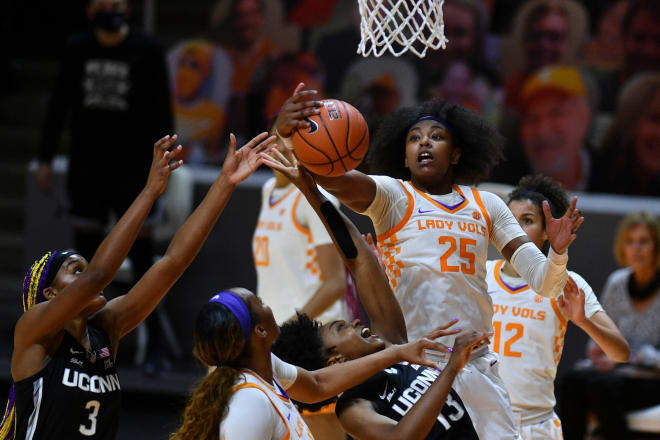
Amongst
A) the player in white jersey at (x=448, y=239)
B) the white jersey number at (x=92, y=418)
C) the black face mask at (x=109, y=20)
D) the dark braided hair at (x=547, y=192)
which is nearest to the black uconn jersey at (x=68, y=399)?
the white jersey number at (x=92, y=418)

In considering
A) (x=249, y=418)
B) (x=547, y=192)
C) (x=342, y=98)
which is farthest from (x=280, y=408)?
(x=342, y=98)

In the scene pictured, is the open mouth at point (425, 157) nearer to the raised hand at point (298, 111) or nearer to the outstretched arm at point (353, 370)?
the raised hand at point (298, 111)

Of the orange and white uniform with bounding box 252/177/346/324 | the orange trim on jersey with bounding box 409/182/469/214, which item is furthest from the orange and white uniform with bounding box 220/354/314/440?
the orange and white uniform with bounding box 252/177/346/324

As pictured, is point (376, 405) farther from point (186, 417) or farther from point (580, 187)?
point (580, 187)

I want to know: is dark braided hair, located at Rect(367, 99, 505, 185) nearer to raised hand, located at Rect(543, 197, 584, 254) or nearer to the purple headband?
raised hand, located at Rect(543, 197, 584, 254)

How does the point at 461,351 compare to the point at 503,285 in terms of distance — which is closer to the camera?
the point at 461,351

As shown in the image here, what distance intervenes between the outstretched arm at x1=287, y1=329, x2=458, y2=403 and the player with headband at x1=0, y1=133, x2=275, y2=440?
24.4 inches

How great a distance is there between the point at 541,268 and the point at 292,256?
183 cm

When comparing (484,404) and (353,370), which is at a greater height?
(353,370)

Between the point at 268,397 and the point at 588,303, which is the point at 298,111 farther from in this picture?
the point at 588,303

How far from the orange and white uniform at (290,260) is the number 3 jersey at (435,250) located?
134cm

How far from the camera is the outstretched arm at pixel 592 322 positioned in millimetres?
4488

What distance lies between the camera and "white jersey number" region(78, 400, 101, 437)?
3615 millimetres

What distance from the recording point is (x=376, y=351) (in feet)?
12.5
